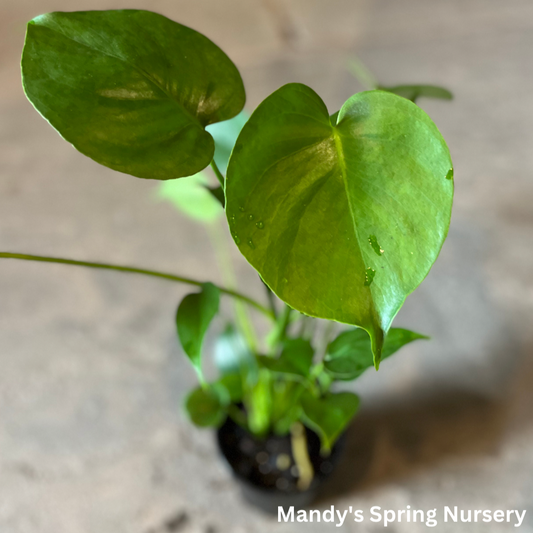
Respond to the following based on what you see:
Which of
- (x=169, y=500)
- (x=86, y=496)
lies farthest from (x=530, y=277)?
(x=86, y=496)

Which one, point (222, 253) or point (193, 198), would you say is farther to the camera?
point (222, 253)

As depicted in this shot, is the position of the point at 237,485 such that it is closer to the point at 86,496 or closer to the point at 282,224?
the point at 86,496

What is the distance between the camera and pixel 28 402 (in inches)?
35.3

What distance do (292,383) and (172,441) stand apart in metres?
0.29

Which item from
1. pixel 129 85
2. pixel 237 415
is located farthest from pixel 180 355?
pixel 129 85

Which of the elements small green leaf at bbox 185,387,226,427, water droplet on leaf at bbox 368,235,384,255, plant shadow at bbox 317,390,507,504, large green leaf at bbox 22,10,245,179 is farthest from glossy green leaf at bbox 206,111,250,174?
plant shadow at bbox 317,390,507,504

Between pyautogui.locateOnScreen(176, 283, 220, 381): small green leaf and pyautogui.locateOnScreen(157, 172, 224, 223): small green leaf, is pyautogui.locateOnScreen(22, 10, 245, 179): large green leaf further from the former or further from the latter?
pyautogui.locateOnScreen(157, 172, 224, 223): small green leaf

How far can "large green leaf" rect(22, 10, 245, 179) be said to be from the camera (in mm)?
309

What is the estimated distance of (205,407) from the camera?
0.74 m

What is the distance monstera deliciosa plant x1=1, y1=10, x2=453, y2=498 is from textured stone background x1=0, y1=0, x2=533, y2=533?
2.09 feet

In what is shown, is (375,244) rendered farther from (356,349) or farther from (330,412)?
(330,412)

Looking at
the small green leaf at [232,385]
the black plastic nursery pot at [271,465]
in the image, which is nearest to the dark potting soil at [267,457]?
the black plastic nursery pot at [271,465]

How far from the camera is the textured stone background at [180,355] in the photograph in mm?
815

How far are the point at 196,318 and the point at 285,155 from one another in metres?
0.19
